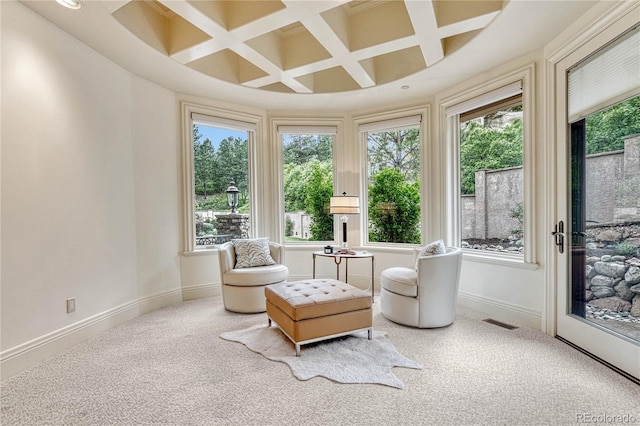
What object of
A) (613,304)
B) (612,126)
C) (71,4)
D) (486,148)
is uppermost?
(71,4)

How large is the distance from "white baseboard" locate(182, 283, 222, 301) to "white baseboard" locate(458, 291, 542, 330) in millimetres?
3071

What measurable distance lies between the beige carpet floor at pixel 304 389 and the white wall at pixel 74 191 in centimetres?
42

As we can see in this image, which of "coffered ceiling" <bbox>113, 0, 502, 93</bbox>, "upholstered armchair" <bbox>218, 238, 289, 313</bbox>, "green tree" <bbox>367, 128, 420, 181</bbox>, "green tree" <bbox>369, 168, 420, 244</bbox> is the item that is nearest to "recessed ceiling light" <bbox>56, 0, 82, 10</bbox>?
"coffered ceiling" <bbox>113, 0, 502, 93</bbox>

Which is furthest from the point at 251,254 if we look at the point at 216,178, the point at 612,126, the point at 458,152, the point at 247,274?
the point at 612,126

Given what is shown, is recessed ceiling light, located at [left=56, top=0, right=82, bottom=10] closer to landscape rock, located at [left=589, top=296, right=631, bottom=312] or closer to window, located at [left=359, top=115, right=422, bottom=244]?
window, located at [left=359, top=115, right=422, bottom=244]

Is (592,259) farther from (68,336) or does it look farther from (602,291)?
(68,336)

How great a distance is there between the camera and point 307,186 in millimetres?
4840

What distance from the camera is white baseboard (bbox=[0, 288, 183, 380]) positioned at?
223 centimetres

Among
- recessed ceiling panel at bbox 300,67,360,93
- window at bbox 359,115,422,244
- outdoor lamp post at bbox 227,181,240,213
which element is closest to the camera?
recessed ceiling panel at bbox 300,67,360,93

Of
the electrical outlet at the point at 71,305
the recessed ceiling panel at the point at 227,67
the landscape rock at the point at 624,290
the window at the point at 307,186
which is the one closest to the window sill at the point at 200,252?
the window at the point at 307,186

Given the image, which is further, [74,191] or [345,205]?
[345,205]

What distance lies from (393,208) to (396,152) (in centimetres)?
80

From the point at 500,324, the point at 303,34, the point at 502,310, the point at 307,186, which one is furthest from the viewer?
the point at 307,186

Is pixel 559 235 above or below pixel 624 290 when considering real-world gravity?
above
